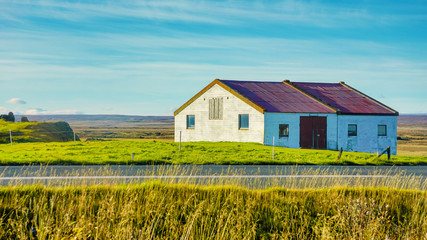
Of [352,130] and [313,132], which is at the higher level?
[352,130]

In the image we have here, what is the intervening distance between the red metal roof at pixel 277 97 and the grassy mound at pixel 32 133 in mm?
19263

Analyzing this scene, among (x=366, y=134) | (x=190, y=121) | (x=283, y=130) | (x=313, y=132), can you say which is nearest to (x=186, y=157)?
(x=283, y=130)

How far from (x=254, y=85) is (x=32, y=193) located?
28773 mm

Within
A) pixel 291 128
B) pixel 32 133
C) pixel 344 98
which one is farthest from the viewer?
pixel 32 133

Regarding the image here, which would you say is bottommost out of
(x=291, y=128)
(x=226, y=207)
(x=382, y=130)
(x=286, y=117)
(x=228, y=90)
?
(x=226, y=207)

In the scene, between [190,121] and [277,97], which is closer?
[277,97]

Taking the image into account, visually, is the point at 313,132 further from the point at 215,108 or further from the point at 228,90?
the point at 215,108

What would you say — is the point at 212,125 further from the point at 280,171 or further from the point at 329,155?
the point at 280,171

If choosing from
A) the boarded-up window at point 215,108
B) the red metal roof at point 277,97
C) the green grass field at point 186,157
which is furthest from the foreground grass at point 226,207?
the boarded-up window at point 215,108

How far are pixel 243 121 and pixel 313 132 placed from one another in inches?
Answer: 217

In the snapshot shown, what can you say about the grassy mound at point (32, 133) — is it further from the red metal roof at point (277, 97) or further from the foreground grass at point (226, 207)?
the foreground grass at point (226, 207)

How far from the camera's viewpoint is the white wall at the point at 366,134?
108 feet

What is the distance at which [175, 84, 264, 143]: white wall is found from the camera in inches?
1208

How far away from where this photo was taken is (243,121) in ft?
104
